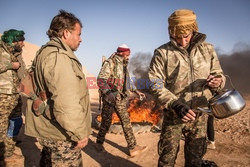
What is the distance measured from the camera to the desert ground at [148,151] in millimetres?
4629

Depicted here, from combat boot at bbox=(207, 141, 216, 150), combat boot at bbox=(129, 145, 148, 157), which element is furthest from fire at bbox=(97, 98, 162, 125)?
combat boot at bbox=(207, 141, 216, 150)

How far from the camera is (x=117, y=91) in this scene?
5070 mm

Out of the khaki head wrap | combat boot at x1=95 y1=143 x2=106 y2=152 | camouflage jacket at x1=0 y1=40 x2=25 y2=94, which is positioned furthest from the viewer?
combat boot at x1=95 y1=143 x2=106 y2=152

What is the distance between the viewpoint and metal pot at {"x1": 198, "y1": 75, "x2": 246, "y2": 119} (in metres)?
2.27

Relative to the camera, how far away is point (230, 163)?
439cm

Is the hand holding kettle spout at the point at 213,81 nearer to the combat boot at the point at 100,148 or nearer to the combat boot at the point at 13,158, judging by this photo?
the combat boot at the point at 100,148

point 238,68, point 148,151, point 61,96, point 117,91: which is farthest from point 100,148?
point 238,68

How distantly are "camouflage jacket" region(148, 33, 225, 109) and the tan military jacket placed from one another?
3.43 feet

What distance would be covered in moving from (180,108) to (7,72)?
3.98m

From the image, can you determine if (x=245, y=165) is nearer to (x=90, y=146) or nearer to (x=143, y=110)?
(x=90, y=146)

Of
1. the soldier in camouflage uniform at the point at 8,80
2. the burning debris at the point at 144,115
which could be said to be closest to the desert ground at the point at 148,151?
the soldier in camouflage uniform at the point at 8,80

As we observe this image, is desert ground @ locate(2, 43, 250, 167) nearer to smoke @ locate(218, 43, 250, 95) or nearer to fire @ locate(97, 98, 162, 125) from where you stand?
fire @ locate(97, 98, 162, 125)

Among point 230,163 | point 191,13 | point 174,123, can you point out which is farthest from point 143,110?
point 191,13

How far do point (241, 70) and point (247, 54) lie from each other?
2.43m
